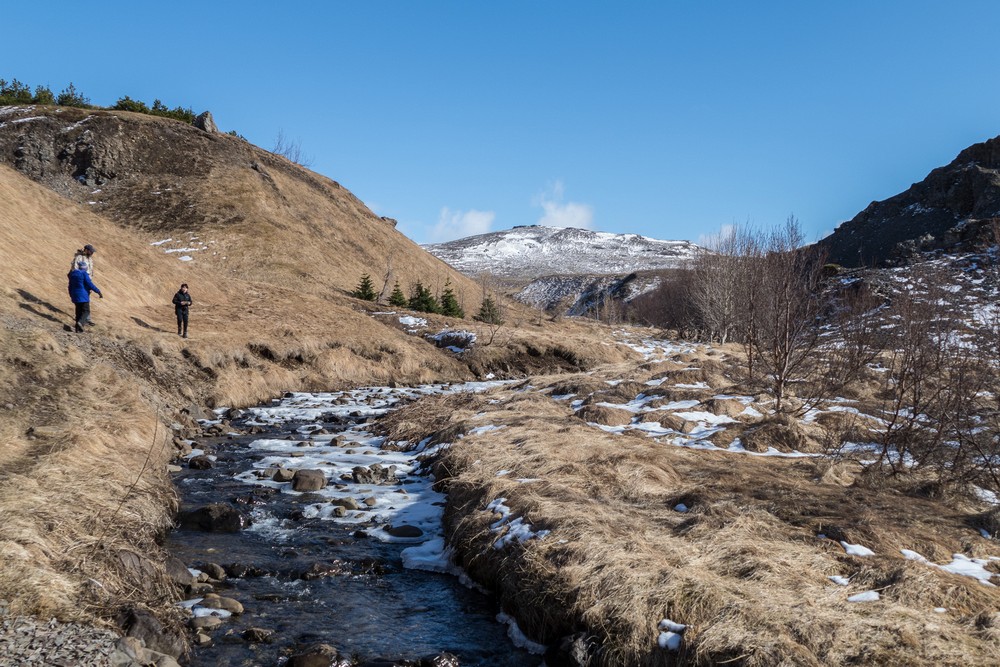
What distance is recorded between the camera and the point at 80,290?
17.5 m

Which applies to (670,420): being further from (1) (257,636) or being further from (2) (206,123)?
(2) (206,123)

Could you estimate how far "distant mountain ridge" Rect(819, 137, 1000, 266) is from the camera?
7394 cm

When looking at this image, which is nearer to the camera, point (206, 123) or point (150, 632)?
point (150, 632)

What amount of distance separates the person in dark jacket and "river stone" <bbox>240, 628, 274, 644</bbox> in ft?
61.3

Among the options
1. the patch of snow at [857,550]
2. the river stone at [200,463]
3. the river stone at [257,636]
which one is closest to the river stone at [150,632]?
the river stone at [257,636]

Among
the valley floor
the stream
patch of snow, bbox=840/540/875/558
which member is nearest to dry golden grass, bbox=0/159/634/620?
the stream

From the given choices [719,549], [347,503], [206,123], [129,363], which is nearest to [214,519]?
[347,503]

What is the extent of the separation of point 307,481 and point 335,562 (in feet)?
11.8

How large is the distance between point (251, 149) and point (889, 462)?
242ft

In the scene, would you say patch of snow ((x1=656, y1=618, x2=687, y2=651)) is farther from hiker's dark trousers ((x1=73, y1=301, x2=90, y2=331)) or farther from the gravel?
hiker's dark trousers ((x1=73, y1=301, x2=90, y2=331))

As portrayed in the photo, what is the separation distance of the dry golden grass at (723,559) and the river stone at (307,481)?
2.59 meters

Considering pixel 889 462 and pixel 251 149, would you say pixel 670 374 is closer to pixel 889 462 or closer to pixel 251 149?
pixel 889 462

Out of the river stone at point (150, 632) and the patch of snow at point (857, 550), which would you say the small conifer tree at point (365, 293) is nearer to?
the river stone at point (150, 632)

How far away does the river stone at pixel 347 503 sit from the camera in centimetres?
1102
